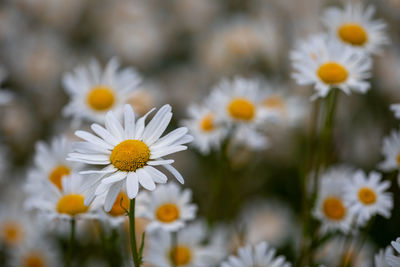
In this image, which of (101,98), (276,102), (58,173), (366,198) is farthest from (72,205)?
(276,102)

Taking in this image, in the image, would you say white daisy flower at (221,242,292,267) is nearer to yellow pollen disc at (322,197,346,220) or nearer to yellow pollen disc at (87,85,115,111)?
yellow pollen disc at (322,197,346,220)

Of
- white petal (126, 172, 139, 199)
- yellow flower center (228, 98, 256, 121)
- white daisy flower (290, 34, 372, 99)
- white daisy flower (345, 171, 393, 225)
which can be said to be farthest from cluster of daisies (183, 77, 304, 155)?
white petal (126, 172, 139, 199)

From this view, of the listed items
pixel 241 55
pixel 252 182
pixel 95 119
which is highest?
pixel 241 55

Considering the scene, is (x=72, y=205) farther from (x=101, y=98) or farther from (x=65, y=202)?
(x=101, y=98)

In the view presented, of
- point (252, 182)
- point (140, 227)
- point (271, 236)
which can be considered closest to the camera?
point (140, 227)

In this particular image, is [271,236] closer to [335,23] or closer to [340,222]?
[340,222]

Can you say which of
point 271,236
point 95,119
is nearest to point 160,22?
point 271,236

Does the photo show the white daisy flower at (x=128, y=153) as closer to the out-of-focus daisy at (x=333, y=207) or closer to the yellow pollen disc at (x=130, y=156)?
the yellow pollen disc at (x=130, y=156)
